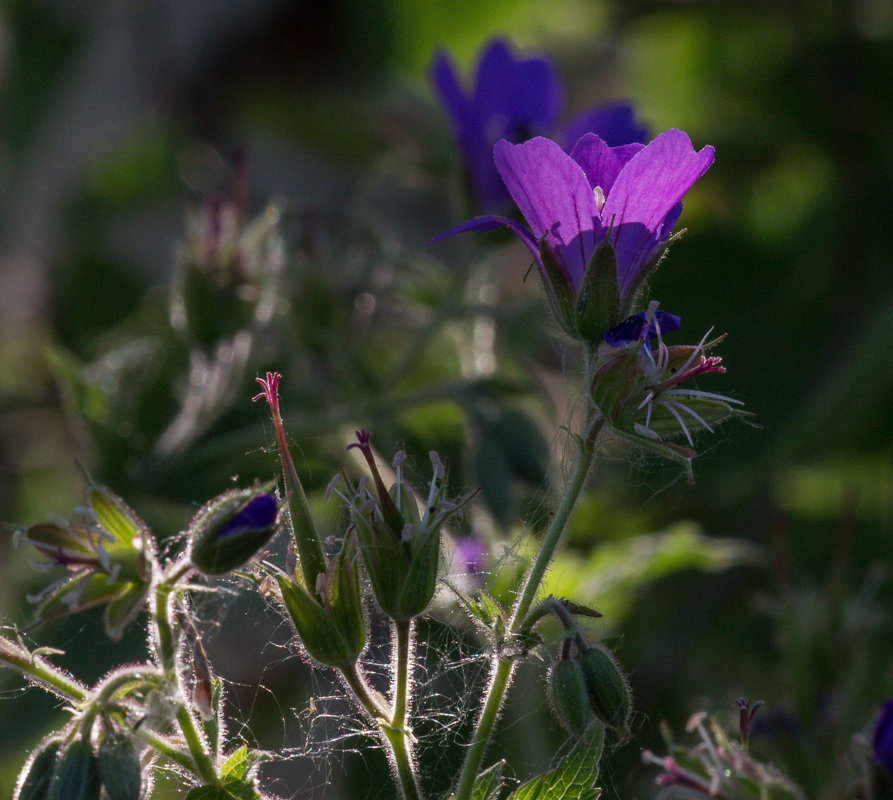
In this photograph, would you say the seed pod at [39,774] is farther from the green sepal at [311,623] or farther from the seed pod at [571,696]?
the seed pod at [571,696]

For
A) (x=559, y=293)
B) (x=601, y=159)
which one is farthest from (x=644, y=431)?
(x=601, y=159)

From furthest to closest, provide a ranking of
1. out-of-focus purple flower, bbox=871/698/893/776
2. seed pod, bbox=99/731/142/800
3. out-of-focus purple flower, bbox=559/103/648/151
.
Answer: out-of-focus purple flower, bbox=559/103/648/151, out-of-focus purple flower, bbox=871/698/893/776, seed pod, bbox=99/731/142/800

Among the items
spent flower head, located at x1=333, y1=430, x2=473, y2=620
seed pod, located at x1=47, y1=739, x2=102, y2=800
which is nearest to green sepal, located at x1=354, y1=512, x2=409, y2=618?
spent flower head, located at x1=333, y1=430, x2=473, y2=620

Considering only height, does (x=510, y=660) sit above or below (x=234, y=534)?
below

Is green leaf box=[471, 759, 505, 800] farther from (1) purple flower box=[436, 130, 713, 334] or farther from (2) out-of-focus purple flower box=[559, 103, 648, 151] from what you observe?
(2) out-of-focus purple flower box=[559, 103, 648, 151]

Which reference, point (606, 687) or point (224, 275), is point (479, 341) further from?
point (606, 687)
